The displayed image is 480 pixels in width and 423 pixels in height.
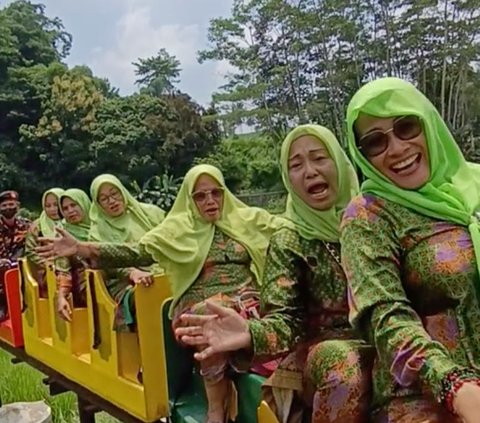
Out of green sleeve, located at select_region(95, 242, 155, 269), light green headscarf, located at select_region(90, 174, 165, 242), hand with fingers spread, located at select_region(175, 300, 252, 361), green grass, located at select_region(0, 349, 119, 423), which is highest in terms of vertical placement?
light green headscarf, located at select_region(90, 174, 165, 242)

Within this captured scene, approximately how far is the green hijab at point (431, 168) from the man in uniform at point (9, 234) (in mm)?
4053

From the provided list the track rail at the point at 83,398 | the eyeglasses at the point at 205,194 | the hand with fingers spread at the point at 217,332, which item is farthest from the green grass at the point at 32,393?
the hand with fingers spread at the point at 217,332

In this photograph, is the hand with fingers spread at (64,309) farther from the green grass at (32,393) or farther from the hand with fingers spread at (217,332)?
the hand with fingers spread at (217,332)

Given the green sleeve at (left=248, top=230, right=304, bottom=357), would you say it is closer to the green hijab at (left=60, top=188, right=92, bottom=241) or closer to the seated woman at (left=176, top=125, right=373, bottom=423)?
the seated woman at (left=176, top=125, right=373, bottom=423)

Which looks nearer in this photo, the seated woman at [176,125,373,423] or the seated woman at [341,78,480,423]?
the seated woman at [341,78,480,423]

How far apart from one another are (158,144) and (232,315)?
2339 centimetres

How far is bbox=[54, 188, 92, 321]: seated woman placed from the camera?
12.2ft

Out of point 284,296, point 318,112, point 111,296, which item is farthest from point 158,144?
point 284,296

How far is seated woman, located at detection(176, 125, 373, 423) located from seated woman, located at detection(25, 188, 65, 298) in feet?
9.29

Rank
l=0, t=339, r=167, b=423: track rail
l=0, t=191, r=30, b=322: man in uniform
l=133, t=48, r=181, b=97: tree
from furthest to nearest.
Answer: l=133, t=48, r=181, b=97: tree < l=0, t=191, r=30, b=322: man in uniform < l=0, t=339, r=167, b=423: track rail

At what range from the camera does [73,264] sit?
3855 millimetres

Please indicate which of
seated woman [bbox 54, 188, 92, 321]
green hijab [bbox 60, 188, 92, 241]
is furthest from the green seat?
green hijab [bbox 60, 188, 92, 241]

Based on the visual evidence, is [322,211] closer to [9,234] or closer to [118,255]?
[118,255]

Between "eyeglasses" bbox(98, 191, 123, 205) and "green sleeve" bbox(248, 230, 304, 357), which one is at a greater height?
"eyeglasses" bbox(98, 191, 123, 205)
